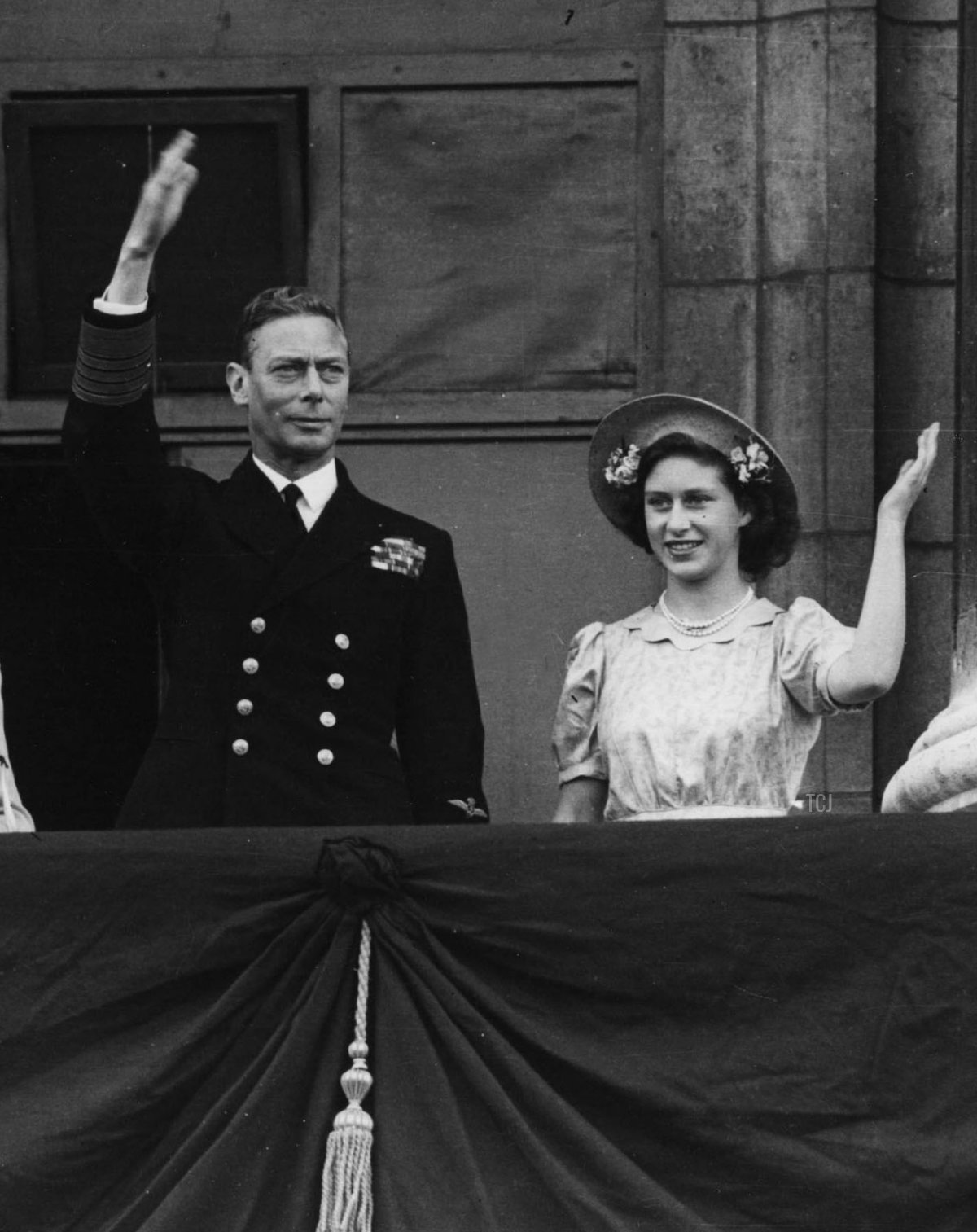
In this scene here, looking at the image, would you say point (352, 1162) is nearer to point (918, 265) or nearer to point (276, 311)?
point (276, 311)

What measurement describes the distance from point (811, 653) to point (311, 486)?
1064 mm

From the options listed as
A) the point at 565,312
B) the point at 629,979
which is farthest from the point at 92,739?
the point at 629,979

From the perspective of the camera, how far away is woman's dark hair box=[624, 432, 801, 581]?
24.8 feet

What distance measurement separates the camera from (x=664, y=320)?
9.32 m

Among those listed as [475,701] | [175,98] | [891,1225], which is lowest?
[891,1225]

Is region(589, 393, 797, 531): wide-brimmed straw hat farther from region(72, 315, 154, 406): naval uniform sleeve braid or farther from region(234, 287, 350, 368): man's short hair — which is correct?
region(72, 315, 154, 406): naval uniform sleeve braid

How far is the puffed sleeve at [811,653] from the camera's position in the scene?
7293 mm

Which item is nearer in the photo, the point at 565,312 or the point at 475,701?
the point at 475,701

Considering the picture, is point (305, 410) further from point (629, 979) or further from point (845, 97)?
point (845, 97)

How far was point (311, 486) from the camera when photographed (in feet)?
25.2

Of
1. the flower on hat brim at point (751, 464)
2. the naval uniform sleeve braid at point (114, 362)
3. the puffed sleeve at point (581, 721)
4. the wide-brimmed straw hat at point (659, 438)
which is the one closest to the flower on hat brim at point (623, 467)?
the wide-brimmed straw hat at point (659, 438)

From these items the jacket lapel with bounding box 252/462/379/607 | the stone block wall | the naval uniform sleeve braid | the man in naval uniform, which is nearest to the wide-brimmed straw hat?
the man in naval uniform

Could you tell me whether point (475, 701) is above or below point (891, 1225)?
above

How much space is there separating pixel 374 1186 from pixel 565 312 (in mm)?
3267
